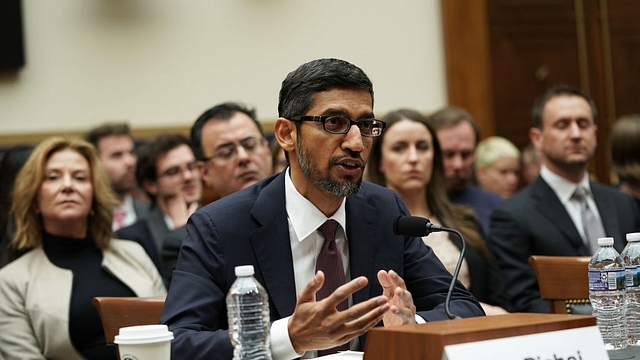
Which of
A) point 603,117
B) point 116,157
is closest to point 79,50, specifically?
point 116,157

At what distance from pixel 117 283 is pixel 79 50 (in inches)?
114

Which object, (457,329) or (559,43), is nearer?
(457,329)

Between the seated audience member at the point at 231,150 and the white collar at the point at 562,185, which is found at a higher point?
the seated audience member at the point at 231,150

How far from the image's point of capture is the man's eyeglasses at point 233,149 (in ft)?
13.4

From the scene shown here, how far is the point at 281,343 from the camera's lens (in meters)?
2.03

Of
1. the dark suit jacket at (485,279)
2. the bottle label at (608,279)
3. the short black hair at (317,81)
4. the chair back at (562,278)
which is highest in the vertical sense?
the short black hair at (317,81)

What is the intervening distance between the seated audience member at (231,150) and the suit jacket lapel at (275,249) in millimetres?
1456

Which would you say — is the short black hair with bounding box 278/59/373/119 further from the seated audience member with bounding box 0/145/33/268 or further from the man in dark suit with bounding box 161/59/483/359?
the seated audience member with bounding box 0/145/33/268

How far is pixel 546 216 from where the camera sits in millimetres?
4215

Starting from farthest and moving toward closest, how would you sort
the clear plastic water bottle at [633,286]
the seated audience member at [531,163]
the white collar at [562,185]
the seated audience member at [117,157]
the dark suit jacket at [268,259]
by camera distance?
the seated audience member at [531,163] < the seated audience member at [117,157] < the white collar at [562,185] < the clear plastic water bottle at [633,286] < the dark suit jacket at [268,259]

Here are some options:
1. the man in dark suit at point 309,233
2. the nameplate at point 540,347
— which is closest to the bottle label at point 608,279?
the man in dark suit at point 309,233

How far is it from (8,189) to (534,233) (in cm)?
244

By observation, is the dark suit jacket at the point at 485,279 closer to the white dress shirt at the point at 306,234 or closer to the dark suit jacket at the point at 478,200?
the dark suit jacket at the point at 478,200

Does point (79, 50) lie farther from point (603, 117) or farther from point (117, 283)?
point (603, 117)
